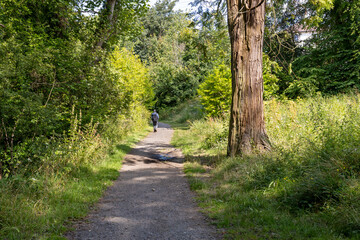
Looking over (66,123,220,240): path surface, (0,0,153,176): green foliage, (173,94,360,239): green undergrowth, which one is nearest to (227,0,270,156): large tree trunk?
(173,94,360,239): green undergrowth

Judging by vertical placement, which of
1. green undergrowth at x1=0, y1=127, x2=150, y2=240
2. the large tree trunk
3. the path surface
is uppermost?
the large tree trunk

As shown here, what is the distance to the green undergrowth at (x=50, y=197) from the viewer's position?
3.70 m

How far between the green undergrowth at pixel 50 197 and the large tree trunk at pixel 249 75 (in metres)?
4.27

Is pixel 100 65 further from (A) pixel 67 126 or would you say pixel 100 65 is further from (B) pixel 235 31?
(B) pixel 235 31

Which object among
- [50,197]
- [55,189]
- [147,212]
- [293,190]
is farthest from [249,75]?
[50,197]

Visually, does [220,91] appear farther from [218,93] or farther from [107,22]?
[107,22]

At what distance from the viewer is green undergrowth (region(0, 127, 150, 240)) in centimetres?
370

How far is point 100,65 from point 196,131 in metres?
7.60

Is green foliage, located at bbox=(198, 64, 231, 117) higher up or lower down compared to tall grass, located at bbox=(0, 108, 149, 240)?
higher up

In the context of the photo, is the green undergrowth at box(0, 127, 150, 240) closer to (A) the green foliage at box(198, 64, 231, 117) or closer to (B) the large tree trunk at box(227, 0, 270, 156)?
(B) the large tree trunk at box(227, 0, 270, 156)

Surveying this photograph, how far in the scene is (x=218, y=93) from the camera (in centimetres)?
1548

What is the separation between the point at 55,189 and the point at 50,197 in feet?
1.02

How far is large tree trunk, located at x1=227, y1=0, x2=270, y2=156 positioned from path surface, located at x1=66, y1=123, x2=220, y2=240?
7.87 feet

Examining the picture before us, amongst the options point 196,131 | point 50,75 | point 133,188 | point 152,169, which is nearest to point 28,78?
point 50,75
